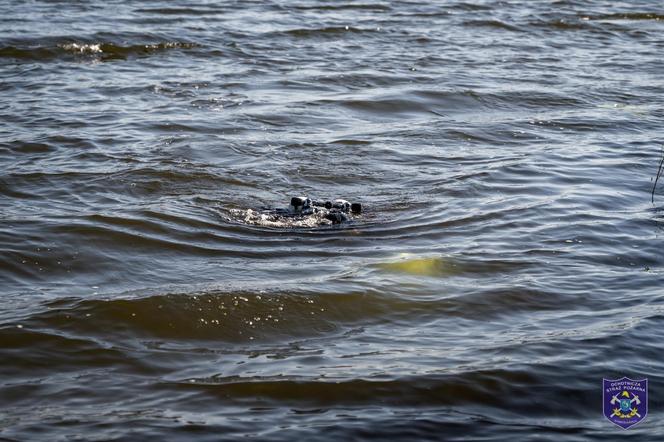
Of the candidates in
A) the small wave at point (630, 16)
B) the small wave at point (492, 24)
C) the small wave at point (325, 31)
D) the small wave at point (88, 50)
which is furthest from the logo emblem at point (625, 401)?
the small wave at point (630, 16)

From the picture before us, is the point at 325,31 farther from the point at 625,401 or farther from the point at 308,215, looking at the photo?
the point at 625,401

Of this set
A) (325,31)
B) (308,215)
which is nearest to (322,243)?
(308,215)

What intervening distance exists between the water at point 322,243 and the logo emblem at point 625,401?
6cm

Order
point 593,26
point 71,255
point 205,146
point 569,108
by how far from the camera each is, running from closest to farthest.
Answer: point 71,255 → point 205,146 → point 569,108 → point 593,26

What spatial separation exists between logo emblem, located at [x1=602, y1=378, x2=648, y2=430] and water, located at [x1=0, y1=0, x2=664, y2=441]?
58 mm

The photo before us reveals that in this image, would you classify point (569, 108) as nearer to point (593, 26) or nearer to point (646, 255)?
point (646, 255)

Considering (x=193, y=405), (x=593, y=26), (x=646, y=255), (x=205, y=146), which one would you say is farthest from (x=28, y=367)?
→ (x=593, y=26)

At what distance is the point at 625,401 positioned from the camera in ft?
16.3

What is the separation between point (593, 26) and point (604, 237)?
1032 centimetres

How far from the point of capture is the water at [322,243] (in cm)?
493

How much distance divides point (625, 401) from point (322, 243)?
273cm

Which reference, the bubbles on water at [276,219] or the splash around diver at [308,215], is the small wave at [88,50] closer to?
the bubbles on water at [276,219]

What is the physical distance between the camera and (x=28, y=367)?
5.23 meters

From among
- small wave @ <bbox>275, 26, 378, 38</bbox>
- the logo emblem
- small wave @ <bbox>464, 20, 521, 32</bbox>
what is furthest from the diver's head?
small wave @ <bbox>464, 20, 521, 32</bbox>
